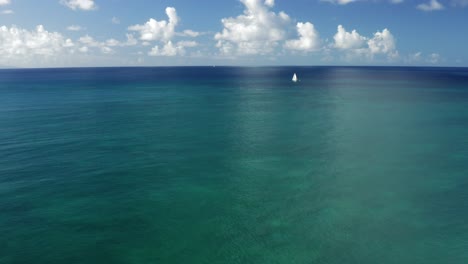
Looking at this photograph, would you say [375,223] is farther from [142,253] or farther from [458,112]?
[458,112]

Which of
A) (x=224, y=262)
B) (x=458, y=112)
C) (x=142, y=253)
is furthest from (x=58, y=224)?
(x=458, y=112)

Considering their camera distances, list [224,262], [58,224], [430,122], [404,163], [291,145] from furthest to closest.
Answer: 1. [430,122]
2. [291,145]
3. [404,163]
4. [58,224]
5. [224,262]

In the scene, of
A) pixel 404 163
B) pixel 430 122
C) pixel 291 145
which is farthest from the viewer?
pixel 430 122

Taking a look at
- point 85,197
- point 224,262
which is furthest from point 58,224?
point 224,262

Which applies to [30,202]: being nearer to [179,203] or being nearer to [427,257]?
[179,203]

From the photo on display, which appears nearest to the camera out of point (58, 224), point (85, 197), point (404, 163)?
point (58, 224)

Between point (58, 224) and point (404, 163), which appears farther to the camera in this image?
point (404, 163)
